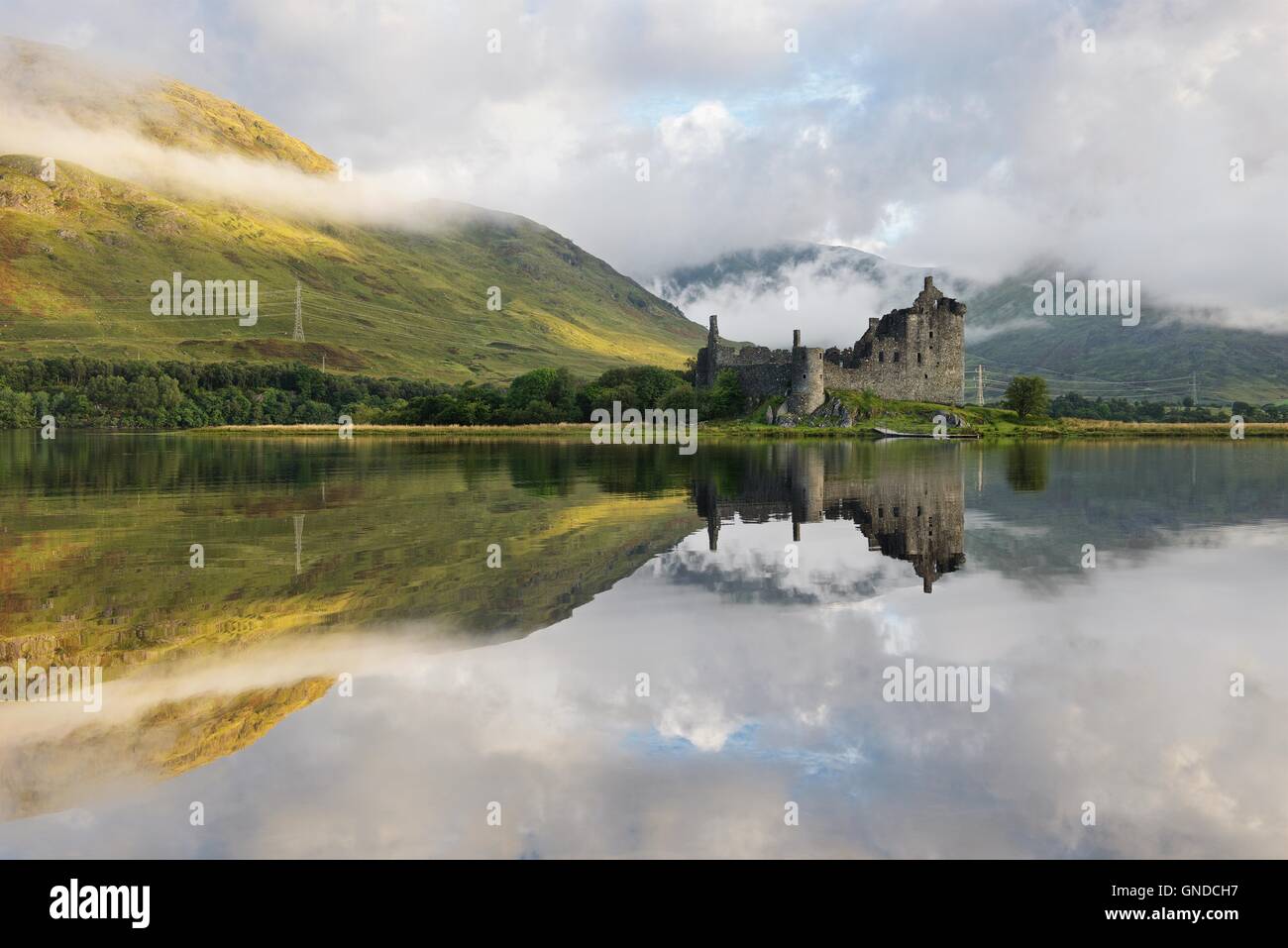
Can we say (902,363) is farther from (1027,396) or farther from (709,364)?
(709,364)

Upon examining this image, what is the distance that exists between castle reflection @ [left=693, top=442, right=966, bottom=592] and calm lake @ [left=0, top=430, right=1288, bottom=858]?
43cm

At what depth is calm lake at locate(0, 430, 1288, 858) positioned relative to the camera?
616cm

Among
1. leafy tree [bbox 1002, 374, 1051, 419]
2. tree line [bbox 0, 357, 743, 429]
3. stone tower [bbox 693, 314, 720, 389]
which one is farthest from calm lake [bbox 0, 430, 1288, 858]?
tree line [bbox 0, 357, 743, 429]

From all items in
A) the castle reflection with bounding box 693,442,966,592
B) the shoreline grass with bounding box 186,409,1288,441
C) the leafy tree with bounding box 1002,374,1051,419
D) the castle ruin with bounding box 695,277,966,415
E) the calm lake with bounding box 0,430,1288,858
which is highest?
the castle ruin with bounding box 695,277,966,415

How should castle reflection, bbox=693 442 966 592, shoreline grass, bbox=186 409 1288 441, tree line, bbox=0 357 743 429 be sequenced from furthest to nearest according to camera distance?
1. tree line, bbox=0 357 743 429
2. shoreline grass, bbox=186 409 1288 441
3. castle reflection, bbox=693 442 966 592

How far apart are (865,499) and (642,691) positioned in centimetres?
1925

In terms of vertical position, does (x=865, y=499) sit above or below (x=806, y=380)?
below

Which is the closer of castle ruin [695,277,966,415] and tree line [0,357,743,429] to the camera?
castle ruin [695,277,966,415]

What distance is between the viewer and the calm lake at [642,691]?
6.16m

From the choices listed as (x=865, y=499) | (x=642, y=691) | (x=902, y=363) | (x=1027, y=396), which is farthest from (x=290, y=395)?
(x=642, y=691)

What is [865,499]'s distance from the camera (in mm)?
27016

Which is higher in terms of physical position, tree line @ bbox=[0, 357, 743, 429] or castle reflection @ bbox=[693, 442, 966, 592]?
tree line @ bbox=[0, 357, 743, 429]

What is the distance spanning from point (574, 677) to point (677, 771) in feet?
8.32

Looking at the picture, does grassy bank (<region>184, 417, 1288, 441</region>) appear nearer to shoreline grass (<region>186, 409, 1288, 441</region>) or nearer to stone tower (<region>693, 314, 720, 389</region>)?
shoreline grass (<region>186, 409, 1288, 441</region>)
